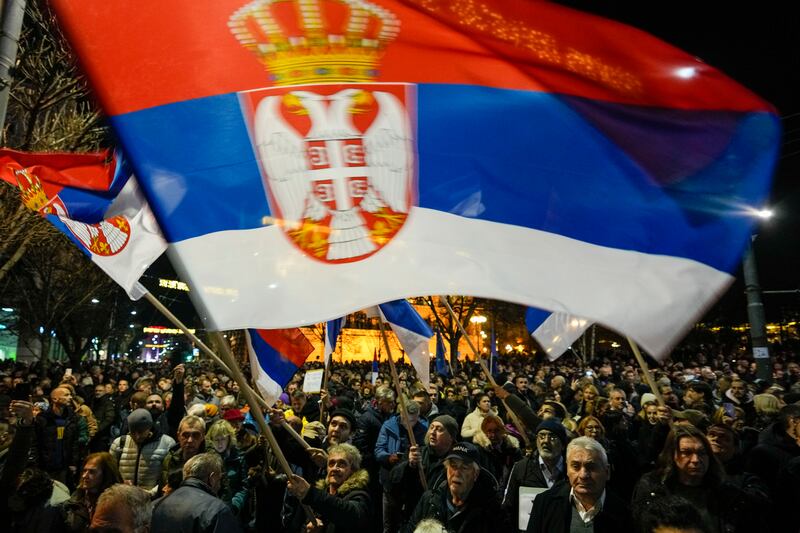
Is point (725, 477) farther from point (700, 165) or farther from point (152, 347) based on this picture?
point (152, 347)

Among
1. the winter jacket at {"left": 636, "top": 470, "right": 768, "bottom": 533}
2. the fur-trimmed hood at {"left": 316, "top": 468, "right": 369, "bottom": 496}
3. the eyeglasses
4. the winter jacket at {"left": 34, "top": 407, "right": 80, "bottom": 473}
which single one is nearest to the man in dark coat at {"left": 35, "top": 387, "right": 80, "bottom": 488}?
the winter jacket at {"left": 34, "top": 407, "right": 80, "bottom": 473}

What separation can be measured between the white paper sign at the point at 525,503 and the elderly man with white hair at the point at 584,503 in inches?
28.7

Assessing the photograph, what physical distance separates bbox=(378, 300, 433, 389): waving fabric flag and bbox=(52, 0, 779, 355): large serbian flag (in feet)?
14.0

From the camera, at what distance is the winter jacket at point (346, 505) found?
3.85 m

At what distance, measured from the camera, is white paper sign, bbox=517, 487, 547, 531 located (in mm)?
4633

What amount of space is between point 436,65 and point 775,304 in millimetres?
45743

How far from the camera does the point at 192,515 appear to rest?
12.9 feet

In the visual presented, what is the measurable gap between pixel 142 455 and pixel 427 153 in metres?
5.60

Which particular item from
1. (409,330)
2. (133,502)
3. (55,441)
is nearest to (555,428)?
(409,330)

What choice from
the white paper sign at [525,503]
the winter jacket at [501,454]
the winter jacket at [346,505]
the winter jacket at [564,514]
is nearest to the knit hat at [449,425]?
the winter jacket at [501,454]

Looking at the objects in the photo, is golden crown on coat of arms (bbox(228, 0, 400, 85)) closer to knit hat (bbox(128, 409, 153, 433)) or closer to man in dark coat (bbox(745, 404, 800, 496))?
man in dark coat (bbox(745, 404, 800, 496))

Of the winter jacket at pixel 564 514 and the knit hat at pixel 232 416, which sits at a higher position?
the knit hat at pixel 232 416

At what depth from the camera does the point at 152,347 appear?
8919 cm

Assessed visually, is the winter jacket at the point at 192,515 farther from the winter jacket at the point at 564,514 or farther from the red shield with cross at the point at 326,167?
the red shield with cross at the point at 326,167
